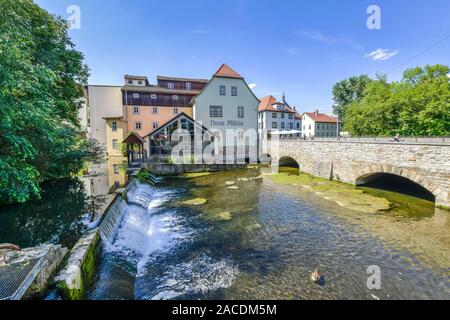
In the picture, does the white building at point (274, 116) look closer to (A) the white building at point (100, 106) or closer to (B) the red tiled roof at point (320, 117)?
(B) the red tiled roof at point (320, 117)

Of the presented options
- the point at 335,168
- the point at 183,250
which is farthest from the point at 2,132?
the point at 335,168

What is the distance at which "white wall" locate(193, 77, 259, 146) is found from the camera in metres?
26.8

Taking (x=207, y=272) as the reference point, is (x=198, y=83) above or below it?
above

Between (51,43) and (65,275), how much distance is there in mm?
15902

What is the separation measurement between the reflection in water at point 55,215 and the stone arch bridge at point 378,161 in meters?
14.3

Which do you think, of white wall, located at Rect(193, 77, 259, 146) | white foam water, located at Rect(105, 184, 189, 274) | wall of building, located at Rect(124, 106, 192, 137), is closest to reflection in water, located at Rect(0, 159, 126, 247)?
white foam water, located at Rect(105, 184, 189, 274)

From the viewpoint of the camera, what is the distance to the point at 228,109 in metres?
27.8

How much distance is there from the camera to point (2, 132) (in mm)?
6125

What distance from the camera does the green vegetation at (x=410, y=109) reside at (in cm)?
2364

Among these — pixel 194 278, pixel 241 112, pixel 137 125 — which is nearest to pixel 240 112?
pixel 241 112

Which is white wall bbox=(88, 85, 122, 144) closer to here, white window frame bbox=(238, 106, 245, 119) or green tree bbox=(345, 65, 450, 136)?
white window frame bbox=(238, 106, 245, 119)
